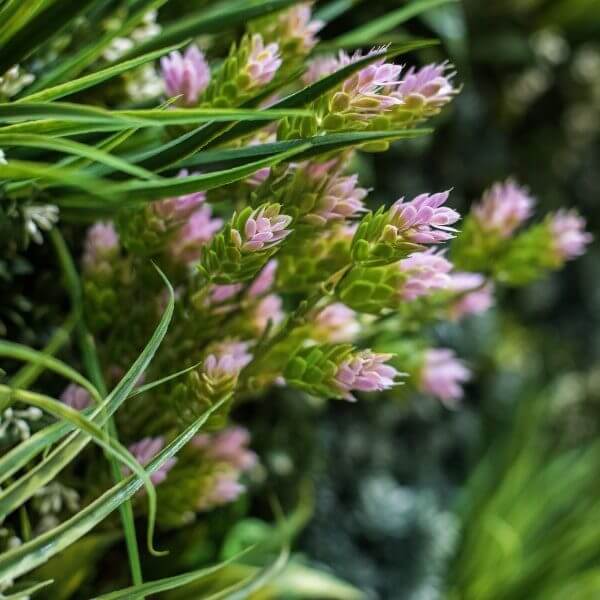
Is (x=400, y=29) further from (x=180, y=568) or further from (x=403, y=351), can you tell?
(x=180, y=568)

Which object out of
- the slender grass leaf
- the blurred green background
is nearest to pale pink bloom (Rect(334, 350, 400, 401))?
the slender grass leaf

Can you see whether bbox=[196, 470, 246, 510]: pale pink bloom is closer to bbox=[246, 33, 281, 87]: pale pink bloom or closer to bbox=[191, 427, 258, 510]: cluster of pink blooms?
bbox=[191, 427, 258, 510]: cluster of pink blooms

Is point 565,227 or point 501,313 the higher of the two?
point 565,227

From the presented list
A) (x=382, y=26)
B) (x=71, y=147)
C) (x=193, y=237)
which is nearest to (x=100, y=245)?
(x=193, y=237)

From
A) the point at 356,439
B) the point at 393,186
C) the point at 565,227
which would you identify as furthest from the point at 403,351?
the point at 393,186

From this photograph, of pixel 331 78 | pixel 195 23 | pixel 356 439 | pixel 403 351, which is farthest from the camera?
pixel 356 439
